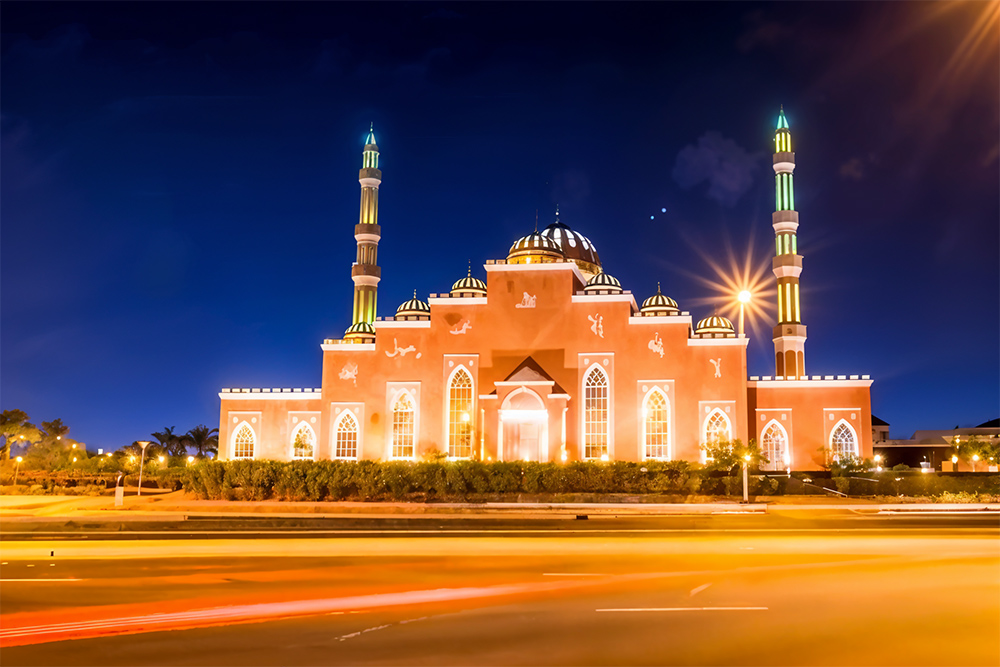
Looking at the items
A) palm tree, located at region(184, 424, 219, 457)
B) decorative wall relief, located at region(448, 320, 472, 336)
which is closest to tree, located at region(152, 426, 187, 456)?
palm tree, located at region(184, 424, 219, 457)

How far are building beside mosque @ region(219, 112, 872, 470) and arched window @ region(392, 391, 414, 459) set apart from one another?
58mm

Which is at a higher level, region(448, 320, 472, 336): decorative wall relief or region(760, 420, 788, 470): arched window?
region(448, 320, 472, 336): decorative wall relief

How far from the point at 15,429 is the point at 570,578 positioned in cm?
4162

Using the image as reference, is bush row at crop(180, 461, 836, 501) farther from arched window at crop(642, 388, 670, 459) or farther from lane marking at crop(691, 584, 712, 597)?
lane marking at crop(691, 584, 712, 597)

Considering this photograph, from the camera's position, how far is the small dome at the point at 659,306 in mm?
45000

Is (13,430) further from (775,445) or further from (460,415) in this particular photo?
(775,445)

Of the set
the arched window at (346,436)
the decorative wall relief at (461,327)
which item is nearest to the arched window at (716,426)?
the decorative wall relief at (461,327)

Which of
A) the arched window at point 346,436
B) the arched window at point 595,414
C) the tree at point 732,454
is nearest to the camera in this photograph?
the tree at point 732,454

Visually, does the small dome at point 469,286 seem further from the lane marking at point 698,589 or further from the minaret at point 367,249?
the lane marking at point 698,589

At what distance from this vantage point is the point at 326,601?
32.9 ft

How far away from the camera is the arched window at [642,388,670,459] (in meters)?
40.7

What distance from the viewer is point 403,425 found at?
42844mm

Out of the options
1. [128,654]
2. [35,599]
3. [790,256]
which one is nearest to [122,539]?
[35,599]

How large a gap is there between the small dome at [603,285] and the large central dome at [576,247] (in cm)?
538
